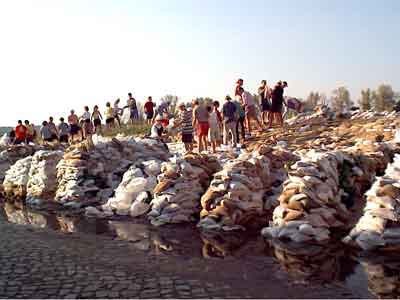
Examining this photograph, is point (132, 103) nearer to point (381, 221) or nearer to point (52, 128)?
point (52, 128)

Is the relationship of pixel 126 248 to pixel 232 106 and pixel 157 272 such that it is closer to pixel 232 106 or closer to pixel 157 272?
pixel 157 272

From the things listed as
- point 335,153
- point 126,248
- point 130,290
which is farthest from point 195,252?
point 335,153

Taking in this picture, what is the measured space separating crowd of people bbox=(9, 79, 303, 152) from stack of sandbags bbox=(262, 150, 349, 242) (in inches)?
214

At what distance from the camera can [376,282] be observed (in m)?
5.36

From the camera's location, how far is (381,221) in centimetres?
656

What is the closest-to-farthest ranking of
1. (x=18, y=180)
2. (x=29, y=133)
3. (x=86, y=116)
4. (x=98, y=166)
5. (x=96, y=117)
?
(x=98, y=166) < (x=18, y=180) < (x=86, y=116) < (x=96, y=117) < (x=29, y=133)

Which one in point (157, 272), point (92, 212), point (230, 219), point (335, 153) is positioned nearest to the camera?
point (157, 272)

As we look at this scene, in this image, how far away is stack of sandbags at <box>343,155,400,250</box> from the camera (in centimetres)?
643

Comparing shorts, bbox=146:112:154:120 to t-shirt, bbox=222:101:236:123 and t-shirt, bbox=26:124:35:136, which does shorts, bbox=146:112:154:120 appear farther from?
Answer: t-shirt, bbox=222:101:236:123

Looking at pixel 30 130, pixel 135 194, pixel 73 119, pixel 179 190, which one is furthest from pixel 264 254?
pixel 30 130

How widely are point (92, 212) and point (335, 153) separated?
17.1ft

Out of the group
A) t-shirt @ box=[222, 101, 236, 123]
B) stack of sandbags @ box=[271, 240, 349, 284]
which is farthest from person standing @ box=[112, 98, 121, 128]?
stack of sandbags @ box=[271, 240, 349, 284]

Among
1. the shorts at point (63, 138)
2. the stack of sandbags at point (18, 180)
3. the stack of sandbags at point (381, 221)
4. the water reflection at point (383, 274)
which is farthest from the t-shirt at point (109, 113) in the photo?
the water reflection at point (383, 274)

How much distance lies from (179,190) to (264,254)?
2967 mm
